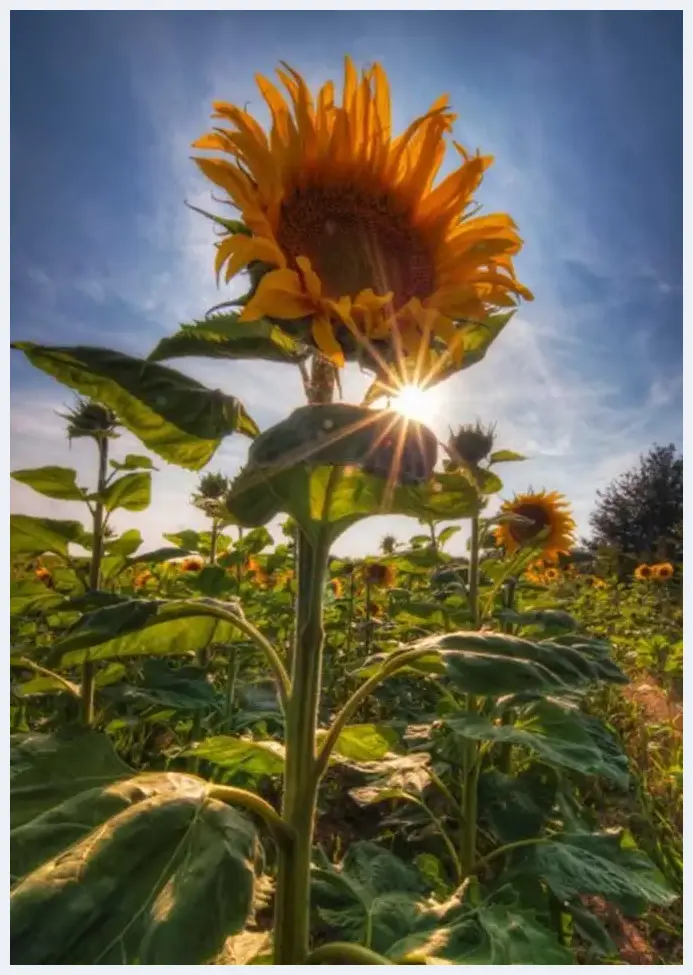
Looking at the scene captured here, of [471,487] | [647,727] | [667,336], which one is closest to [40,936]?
[471,487]

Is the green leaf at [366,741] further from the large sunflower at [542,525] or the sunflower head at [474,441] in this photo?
the large sunflower at [542,525]

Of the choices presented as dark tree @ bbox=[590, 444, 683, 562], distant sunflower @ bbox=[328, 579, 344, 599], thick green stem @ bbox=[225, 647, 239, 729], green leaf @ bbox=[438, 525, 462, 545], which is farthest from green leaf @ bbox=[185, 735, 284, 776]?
dark tree @ bbox=[590, 444, 683, 562]

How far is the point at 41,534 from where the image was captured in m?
1.35

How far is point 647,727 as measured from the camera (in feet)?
8.37

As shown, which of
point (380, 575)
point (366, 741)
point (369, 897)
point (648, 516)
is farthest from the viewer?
point (648, 516)

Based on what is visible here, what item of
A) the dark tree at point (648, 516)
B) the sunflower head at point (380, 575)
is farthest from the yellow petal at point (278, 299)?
the dark tree at point (648, 516)

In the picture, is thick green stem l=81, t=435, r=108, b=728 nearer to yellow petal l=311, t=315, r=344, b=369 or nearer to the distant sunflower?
yellow petal l=311, t=315, r=344, b=369

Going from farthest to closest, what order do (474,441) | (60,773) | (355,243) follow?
(474,441) → (355,243) → (60,773)

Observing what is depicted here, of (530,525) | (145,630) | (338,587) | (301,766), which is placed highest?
A: (530,525)

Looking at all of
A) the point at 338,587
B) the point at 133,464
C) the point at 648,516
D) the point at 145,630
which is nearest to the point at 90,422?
the point at 133,464

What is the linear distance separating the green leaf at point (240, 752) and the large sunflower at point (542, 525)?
169 cm

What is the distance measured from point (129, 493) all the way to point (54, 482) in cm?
14

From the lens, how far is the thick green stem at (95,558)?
1329 millimetres

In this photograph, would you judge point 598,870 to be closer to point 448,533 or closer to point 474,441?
point 474,441
